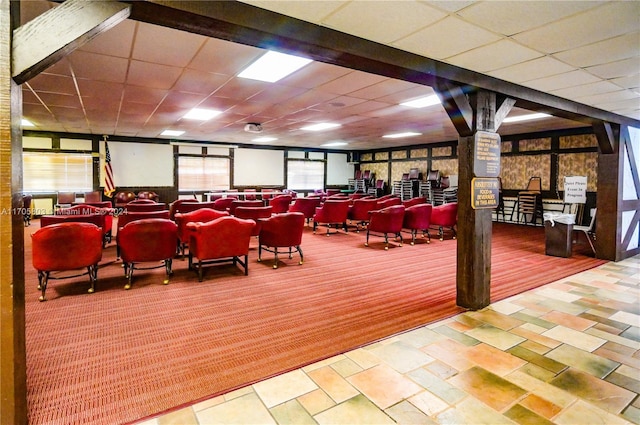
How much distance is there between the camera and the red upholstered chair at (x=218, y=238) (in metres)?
4.54

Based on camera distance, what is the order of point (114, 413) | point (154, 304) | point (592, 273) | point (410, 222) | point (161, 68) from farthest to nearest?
point (410, 222)
point (592, 273)
point (161, 68)
point (154, 304)
point (114, 413)

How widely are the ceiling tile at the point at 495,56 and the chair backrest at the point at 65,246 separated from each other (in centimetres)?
436

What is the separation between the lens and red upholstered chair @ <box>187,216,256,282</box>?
4.54 meters

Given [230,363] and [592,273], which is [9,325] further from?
[592,273]

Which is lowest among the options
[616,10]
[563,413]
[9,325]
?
[563,413]

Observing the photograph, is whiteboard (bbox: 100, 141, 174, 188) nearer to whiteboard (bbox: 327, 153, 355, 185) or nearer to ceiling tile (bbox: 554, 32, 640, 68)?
whiteboard (bbox: 327, 153, 355, 185)

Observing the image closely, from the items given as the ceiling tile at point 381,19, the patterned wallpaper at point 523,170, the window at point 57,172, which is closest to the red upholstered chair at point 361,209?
the patterned wallpaper at point 523,170

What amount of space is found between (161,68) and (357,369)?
4048 mm

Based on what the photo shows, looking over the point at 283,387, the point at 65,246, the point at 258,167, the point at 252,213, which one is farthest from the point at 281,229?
the point at 258,167

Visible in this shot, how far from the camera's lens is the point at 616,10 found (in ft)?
7.86

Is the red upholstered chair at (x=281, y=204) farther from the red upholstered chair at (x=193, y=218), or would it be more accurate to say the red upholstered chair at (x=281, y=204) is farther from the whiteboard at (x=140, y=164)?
the whiteboard at (x=140, y=164)

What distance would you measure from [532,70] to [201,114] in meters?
6.14

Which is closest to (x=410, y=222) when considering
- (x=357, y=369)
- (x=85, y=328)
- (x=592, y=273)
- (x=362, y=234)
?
(x=362, y=234)

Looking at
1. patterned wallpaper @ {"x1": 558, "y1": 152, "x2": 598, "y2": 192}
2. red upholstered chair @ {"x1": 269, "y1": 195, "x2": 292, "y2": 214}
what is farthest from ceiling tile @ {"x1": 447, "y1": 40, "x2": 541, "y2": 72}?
patterned wallpaper @ {"x1": 558, "y1": 152, "x2": 598, "y2": 192}
